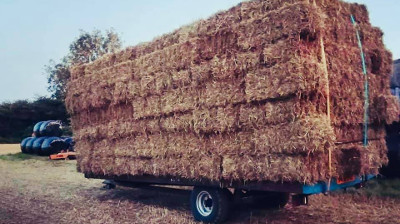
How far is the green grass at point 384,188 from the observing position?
7.76m

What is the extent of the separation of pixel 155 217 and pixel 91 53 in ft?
122

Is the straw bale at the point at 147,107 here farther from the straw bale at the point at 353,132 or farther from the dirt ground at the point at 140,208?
the straw bale at the point at 353,132

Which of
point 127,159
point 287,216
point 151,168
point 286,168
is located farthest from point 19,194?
point 286,168

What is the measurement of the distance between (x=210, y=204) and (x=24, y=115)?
31.1 m

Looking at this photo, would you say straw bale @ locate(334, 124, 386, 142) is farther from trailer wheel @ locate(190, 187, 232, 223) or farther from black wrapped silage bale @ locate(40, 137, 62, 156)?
black wrapped silage bale @ locate(40, 137, 62, 156)

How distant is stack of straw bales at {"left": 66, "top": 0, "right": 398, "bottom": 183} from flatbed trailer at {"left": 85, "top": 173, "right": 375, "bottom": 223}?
0.53 feet

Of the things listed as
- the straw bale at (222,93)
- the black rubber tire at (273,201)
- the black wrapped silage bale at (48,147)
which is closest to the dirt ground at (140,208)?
the black rubber tire at (273,201)

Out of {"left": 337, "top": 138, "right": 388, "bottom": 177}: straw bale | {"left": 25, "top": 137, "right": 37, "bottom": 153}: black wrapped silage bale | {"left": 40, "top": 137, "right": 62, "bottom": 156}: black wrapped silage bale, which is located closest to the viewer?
{"left": 337, "top": 138, "right": 388, "bottom": 177}: straw bale

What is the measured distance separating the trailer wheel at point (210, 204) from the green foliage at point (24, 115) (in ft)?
93.5

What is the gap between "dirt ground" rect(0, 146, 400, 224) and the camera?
6.51 m

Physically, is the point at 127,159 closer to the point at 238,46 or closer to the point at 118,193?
the point at 118,193

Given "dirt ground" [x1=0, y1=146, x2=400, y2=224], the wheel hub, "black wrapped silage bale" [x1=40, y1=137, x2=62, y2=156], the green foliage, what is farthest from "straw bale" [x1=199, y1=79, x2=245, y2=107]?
the green foliage

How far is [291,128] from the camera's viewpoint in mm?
4930

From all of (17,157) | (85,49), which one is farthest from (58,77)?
(17,157)
